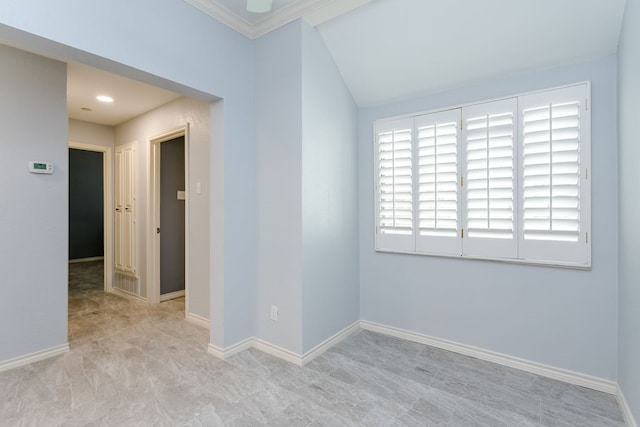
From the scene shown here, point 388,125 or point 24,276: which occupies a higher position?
point 388,125

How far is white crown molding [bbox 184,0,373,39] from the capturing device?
2.33 metres

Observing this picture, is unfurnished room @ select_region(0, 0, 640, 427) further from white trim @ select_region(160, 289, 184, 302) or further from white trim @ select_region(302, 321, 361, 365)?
white trim @ select_region(160, 289, 184, 302)

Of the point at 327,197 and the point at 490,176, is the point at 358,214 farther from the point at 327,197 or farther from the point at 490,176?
the point at 490,176

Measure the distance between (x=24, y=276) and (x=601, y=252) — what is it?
4.34m

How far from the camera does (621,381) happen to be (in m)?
1.96

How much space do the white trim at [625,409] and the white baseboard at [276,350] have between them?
1.94m

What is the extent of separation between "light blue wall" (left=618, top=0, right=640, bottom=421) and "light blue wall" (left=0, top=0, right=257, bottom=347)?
2.52 m

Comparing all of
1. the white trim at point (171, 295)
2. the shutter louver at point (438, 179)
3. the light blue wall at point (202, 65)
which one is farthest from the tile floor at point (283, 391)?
the white trim at point (171, 295)

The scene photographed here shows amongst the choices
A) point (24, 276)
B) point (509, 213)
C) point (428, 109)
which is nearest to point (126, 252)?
point (24, 276)

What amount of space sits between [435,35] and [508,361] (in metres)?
2.60

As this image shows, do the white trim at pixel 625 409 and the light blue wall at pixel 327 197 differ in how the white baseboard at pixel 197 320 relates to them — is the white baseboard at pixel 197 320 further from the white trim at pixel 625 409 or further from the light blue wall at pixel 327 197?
the white trim at pixel 625 409

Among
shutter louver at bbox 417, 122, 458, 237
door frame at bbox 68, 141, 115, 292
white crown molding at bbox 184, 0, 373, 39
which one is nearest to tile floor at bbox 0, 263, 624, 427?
Answer: shutter louver at bbox 417, 122, 458, 237

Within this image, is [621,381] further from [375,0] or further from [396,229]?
[375,0]

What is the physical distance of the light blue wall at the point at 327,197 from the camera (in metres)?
2.53
